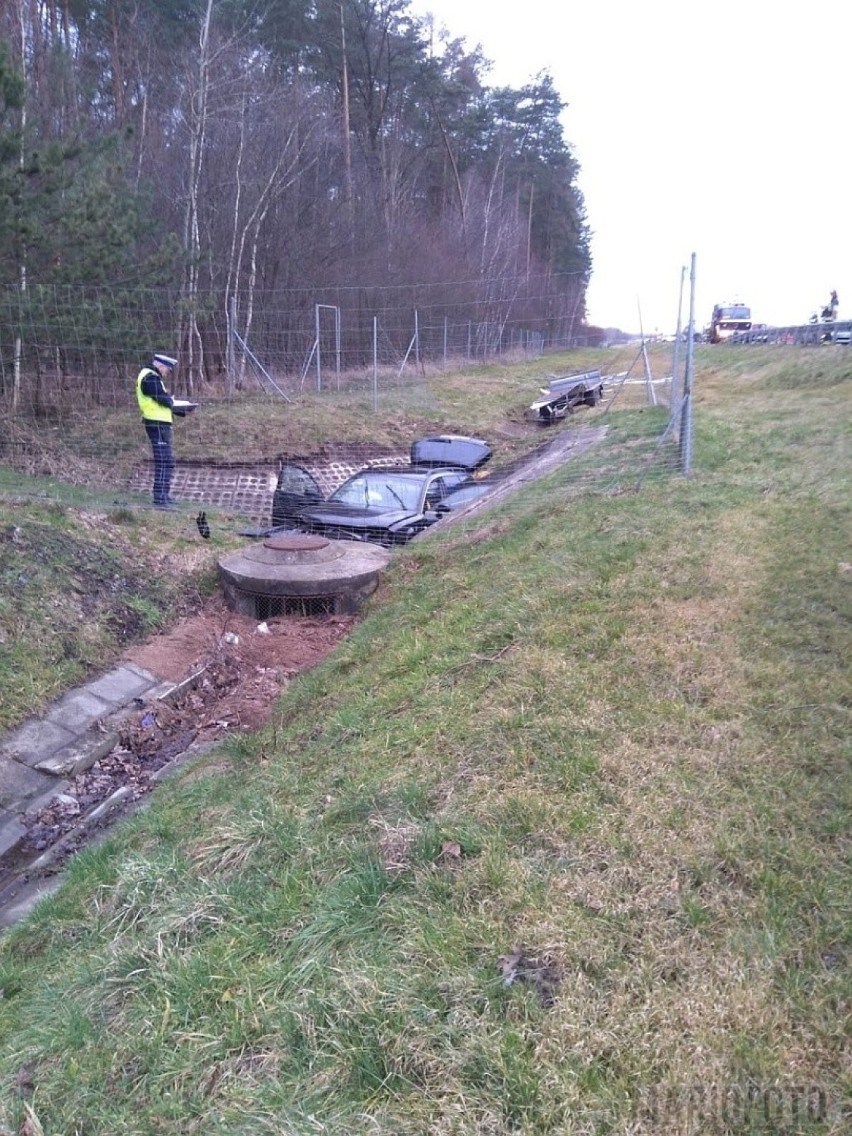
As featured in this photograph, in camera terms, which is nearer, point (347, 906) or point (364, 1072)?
point (364, 1072)

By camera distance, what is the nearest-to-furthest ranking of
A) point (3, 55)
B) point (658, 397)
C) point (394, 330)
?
point (3, 55) < point (658, 397) < point (394, 330)

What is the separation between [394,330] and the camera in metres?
21.8

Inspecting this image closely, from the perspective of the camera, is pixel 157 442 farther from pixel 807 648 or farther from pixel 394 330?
pixel 394 330

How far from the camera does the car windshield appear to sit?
1142cm

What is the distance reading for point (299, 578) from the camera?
8.77 meters

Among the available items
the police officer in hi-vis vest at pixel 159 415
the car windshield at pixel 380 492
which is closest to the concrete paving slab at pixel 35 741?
the police officer in hi-vis vest at pixel 159 415

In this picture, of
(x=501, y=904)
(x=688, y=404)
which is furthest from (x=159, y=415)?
(x=501, y=904)

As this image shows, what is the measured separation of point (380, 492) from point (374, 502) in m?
0.27

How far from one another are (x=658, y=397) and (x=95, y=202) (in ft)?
39.8

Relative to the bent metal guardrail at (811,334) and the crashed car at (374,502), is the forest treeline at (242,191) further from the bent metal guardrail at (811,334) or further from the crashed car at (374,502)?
the bent metal guardrail at (811,334)

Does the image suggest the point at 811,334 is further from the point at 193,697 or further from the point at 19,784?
the point at 19,784

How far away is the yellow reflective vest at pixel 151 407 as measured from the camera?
36.9 ft

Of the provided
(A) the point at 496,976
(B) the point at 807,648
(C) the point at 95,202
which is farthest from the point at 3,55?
(A) the point at 496,976

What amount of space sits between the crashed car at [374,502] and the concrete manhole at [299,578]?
1261 mm
